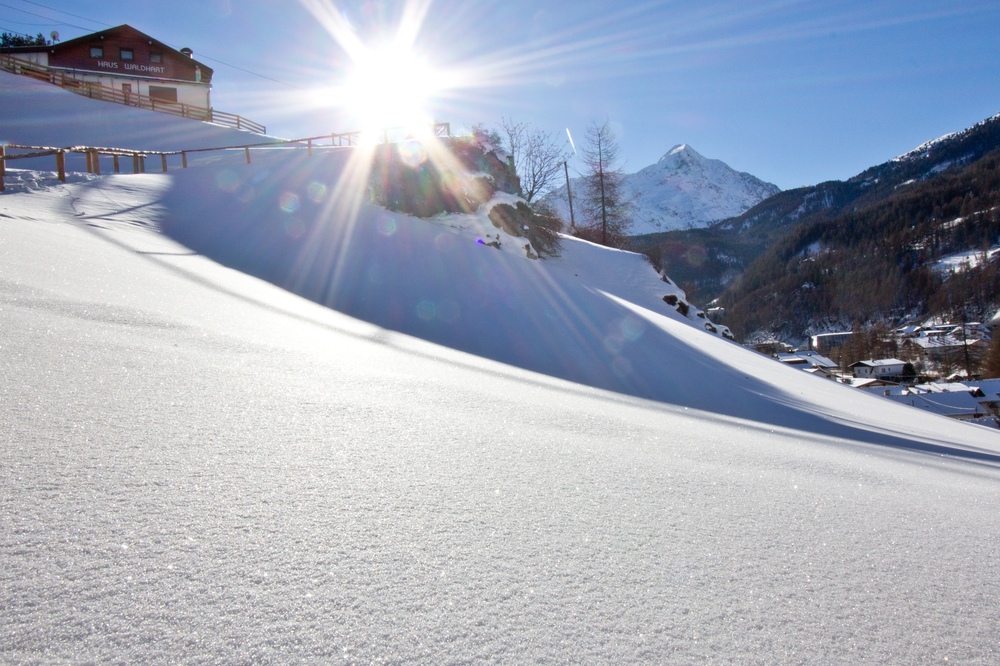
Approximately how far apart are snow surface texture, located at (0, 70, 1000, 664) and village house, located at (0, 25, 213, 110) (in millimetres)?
37092

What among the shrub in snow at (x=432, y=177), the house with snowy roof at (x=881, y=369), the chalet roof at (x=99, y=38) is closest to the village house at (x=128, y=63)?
the chalet roof at (x=99, y=38)

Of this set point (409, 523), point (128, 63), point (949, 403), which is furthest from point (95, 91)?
Result: point (949, 403)

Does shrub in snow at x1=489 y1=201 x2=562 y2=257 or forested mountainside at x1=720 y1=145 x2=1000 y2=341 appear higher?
forested mountainside at x1=720 y1=145 x2=1000 y2=341

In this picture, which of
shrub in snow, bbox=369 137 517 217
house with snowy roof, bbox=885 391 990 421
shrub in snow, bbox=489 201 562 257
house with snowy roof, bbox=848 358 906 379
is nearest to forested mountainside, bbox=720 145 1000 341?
house with snowy roof, bbox=848 358 906 379

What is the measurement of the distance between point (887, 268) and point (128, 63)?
498 ft

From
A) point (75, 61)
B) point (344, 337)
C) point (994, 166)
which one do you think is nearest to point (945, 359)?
point (344, 337)

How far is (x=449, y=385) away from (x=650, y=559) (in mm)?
2160

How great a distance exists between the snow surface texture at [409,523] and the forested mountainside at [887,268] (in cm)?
13126

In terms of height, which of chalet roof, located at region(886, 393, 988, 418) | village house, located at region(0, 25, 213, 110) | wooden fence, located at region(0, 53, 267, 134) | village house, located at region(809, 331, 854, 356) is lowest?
chalet roof, located at region(886, 393, 988, 418)

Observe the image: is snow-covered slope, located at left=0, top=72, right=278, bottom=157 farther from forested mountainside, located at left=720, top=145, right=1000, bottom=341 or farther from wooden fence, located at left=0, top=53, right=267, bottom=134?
forested mountainside, located at left=720, top=145, right=1000, bottom=341

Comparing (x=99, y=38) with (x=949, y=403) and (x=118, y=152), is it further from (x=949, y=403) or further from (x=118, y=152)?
(x=949, y=403)

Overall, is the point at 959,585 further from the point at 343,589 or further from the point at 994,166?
the point at 994,166

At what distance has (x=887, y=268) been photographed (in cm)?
12450

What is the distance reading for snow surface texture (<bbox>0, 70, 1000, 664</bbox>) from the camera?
978mm
